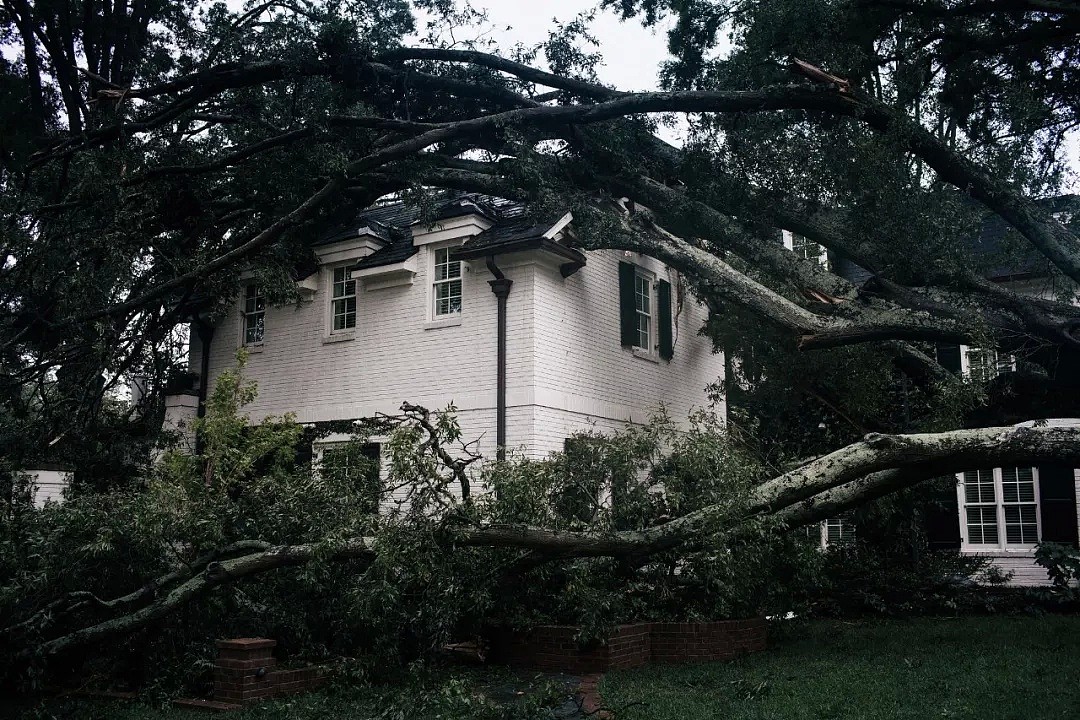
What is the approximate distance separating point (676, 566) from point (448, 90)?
7552 mm

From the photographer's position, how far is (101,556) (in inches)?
344

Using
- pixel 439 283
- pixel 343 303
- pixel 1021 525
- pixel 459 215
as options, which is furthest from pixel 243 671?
pixel 1021 525

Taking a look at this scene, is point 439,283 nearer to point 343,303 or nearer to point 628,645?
point 343,303

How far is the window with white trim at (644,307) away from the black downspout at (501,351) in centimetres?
343

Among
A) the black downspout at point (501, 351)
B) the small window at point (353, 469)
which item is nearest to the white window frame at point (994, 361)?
the black downspout at point (501, 351)

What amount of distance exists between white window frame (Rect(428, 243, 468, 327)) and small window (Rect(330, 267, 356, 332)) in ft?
5.42

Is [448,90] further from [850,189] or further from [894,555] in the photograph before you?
[894,555]

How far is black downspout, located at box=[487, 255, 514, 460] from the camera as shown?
13.4 m

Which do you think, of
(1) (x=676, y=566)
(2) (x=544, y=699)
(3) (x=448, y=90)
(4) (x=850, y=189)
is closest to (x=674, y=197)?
(4) (x=850, y=189)

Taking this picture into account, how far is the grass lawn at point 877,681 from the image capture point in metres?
6.71

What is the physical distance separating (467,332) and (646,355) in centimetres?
379

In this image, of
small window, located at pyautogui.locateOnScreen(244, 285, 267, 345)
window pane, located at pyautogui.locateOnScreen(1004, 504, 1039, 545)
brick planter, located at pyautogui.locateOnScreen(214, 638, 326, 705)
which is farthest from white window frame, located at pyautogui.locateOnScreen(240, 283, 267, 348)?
window pane, located at pyautogui.locateOnScreen(1004, 504, 1039, 545)

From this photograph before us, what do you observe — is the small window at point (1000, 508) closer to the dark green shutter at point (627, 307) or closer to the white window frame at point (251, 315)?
the dark green shutter at point (627, 307)

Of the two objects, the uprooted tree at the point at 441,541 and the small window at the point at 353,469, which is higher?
the small window at the point at 353,469
